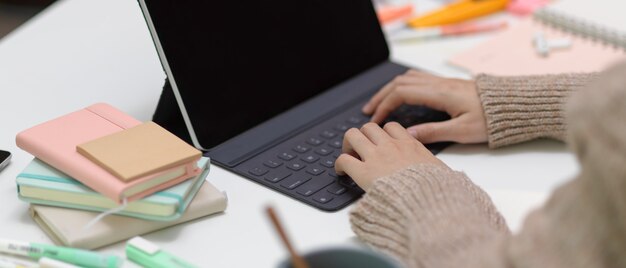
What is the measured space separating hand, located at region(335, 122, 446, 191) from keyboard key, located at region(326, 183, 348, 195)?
14 millimetres

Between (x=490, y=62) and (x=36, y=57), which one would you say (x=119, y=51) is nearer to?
(x=36, y=57)

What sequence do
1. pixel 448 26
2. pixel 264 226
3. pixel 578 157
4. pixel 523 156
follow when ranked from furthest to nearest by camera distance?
pixel 448 26
pixel 523 156
pixel 264 226
pixel 578 157

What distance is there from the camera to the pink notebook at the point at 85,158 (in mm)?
716

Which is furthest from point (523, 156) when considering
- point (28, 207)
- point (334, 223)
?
point (28, 207)

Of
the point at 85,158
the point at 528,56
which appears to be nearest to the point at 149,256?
the point at 85,158

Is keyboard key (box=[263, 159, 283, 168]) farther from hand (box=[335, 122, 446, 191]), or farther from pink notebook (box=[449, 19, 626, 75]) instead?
pink notebook (box=[449, 19, 626, 75])

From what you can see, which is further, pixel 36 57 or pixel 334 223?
pixel 36 57

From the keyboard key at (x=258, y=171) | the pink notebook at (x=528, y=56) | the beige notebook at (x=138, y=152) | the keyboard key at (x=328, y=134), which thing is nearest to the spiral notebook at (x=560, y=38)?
the pink notebook at (x=528, y=56)

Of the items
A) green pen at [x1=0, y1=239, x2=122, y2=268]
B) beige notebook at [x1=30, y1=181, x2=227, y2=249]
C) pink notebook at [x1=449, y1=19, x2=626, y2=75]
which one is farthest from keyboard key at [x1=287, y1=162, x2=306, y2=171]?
pink notebook at [x1=449, y1=19, x2=626, y2=75]

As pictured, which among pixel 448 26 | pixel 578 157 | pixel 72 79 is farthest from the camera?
pixel 448 26

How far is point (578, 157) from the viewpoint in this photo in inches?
18.8

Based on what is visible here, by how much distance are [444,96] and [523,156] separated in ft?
0.34

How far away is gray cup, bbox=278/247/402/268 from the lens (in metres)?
0.51

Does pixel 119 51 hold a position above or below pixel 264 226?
above
